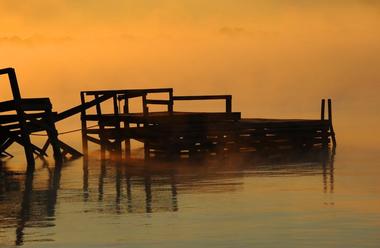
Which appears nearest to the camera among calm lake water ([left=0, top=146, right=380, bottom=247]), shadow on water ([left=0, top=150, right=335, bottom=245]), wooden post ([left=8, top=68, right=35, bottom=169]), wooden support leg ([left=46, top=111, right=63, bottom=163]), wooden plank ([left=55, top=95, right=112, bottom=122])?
calm lake water ([left=0, top=146, right=380, bottom=247])

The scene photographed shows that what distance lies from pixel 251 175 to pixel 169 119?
809 cm

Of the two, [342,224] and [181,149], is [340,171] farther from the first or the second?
[342,224]

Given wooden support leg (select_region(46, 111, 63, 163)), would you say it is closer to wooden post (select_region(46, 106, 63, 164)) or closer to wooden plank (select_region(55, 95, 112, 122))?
wooden post (select_region(46, 106, 63, 164))

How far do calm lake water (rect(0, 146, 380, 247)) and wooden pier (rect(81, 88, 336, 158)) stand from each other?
2585mm

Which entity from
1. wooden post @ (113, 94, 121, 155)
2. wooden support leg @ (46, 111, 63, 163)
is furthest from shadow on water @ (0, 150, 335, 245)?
wooden post @ (113, 94, 121, 155)

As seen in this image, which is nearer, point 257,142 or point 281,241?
point 281,241

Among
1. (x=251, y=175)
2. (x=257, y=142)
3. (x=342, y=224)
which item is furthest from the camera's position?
(x=257, y=142)

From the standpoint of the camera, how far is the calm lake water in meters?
17.4

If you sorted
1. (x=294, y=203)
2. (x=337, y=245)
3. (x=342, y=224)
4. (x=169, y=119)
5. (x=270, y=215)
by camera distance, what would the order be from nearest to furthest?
1. (x=337, y=245)
2. (x=342, y=224)
3. (x=270, y=215)
4. (x=294, y=203)
5. (x=169, y=119)

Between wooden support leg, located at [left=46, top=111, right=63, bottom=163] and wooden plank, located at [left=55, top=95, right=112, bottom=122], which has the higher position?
wooden plank, located at [left=55, top=95, right=112, bottom=122]

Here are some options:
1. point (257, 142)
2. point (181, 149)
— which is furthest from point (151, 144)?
point (257, 142)

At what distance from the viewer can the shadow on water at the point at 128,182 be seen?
21391 mm

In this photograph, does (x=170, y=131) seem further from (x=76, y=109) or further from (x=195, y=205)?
(x=195, y=205)

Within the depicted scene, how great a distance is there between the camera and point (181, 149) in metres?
37.3
